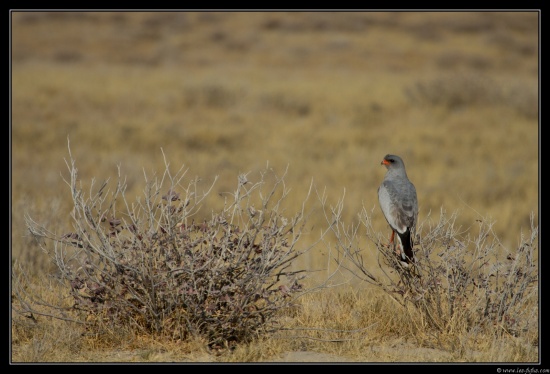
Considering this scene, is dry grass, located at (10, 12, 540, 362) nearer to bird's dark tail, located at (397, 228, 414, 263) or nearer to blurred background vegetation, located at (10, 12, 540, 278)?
blurred background vegetation, located at (10, 12, 540, 278)

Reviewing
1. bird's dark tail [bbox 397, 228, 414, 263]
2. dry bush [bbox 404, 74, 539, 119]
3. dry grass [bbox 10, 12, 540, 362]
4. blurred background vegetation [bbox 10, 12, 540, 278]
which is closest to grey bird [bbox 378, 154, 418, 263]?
bird's dark tail [bbox 397, 228, 414, 263]

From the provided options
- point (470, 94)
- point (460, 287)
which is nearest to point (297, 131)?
Result: point (470, 94)

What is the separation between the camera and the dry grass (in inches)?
220

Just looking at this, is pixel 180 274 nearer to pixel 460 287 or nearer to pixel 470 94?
pixel 460 287

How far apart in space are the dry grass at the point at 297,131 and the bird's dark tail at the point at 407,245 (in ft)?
1.34

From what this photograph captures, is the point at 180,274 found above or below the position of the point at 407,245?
below

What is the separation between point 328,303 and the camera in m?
5.91

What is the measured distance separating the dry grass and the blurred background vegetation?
67mm

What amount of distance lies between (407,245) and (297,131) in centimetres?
1326

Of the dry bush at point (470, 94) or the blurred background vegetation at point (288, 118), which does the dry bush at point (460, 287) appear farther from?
the dry bush at point (470, 94)

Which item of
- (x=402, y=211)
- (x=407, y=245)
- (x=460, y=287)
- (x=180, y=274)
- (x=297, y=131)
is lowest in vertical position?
(x=297, y=131)

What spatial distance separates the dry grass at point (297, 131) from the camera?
558cm

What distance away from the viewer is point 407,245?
5453 millimetres

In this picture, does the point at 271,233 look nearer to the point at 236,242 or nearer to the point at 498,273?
the point at 236,242
